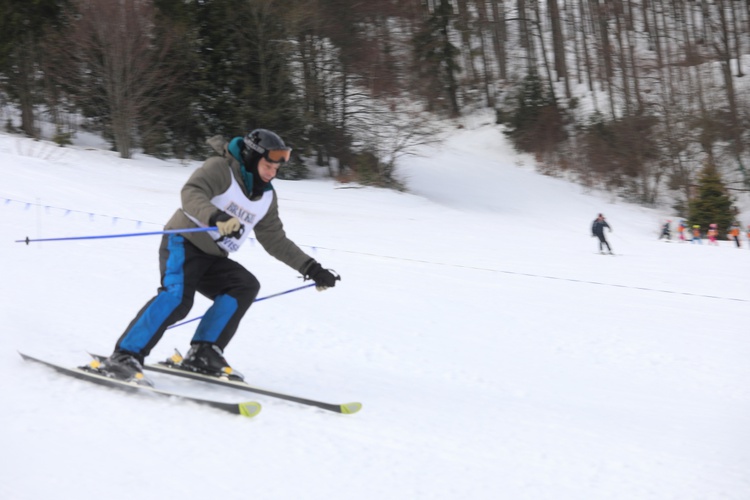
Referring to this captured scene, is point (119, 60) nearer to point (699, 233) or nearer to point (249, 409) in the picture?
point (699, 233)

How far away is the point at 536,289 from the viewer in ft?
33.4

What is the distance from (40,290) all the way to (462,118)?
33.6m

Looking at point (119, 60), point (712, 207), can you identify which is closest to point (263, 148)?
point (119, 60)

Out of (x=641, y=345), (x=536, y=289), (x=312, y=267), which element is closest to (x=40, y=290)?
(x=312, y=267)

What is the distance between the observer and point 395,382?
4.96m

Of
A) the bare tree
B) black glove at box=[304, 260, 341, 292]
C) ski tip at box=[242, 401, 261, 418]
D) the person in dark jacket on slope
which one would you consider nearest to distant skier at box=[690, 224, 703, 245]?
the bare tree

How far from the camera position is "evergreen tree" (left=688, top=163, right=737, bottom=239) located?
2336cm

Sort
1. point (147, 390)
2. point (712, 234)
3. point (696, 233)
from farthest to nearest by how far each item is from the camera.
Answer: point (696, 233)
point (712, 234)
point (147, 390)

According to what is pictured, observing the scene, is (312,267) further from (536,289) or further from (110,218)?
(110,218)

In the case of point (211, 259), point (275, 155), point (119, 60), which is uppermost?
point (119, 60)

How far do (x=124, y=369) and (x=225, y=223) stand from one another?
103 cm

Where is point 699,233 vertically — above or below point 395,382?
below

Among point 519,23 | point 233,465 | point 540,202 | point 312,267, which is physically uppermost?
point 519,23

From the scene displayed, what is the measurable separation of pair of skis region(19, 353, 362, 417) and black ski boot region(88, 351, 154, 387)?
25mm
